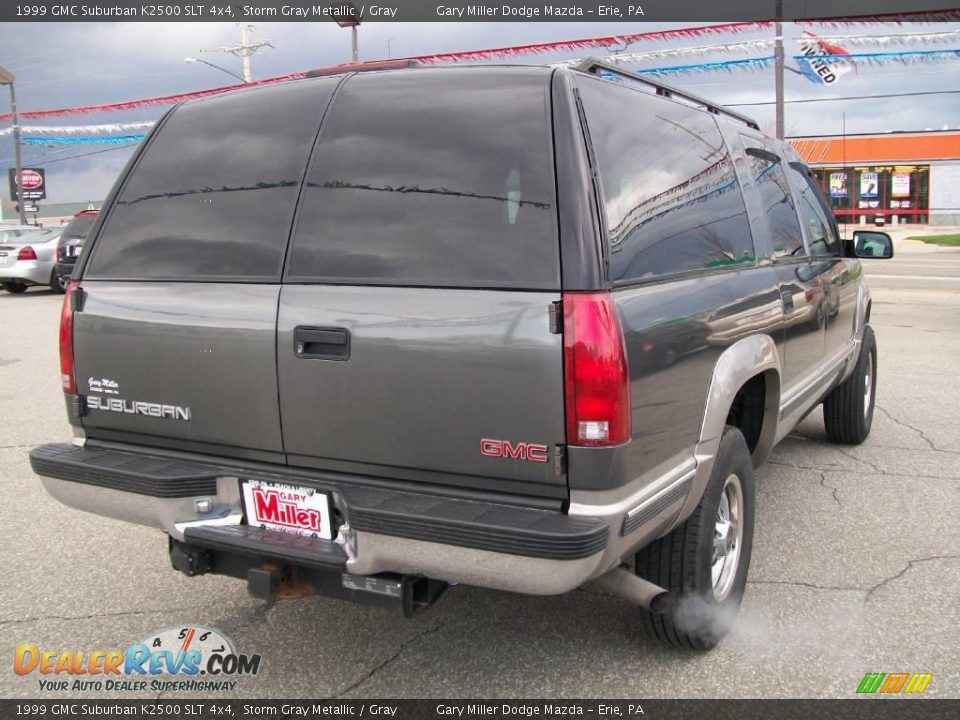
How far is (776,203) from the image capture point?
4207mm

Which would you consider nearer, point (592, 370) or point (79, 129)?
point (592, 370)

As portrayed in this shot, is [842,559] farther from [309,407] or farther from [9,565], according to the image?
[9,565]

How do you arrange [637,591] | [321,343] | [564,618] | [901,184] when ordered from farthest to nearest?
[901,184] → [564,618] → [637,591] → [321,343]

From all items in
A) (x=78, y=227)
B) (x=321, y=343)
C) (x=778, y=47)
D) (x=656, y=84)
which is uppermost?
(x=778, y=47)

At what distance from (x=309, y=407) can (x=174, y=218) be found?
0.97m

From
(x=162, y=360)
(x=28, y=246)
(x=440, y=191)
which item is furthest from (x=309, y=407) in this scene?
(x=28, y=246)

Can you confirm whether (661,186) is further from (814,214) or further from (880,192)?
(880,192)

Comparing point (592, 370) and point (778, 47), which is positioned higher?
point (778, 47)

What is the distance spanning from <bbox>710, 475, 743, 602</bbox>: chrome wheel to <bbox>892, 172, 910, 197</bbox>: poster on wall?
4755cm

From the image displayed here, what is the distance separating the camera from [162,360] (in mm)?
2920

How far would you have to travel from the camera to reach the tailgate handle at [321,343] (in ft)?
8.65

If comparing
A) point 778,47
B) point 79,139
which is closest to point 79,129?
point 79,139

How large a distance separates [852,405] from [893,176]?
4479 centimetres

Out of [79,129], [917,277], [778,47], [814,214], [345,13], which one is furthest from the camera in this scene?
[79,129]
